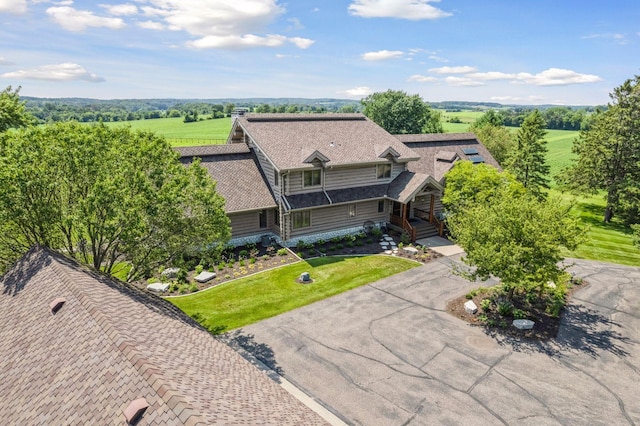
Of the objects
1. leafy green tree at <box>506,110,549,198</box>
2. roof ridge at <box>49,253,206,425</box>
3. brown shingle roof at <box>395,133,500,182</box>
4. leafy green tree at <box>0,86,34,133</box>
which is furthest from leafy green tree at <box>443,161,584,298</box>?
leafy green tree at <box>0,86,34,133</box>

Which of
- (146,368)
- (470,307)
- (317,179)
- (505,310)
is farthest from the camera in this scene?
(317,179)

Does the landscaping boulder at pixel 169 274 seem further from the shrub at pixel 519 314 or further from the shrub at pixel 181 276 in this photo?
the shrub at pixel 519 314

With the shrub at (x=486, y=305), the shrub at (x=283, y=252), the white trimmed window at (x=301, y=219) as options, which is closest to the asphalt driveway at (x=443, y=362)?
the shrub at (x=486, y=305)

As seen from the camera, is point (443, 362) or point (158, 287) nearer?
point (443, 362)

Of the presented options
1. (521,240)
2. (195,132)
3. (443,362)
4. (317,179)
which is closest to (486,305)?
(521,240)

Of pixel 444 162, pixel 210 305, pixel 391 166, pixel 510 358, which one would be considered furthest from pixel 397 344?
pixel 444 162

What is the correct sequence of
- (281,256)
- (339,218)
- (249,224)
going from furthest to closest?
(339,218) < (249,224) < (281,256)

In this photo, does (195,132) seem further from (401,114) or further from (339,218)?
(339,218)

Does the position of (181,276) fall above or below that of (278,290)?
above
